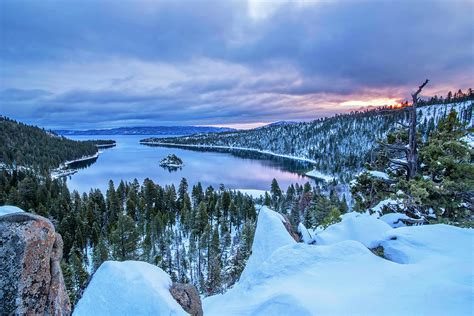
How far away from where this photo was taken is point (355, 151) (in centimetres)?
17138

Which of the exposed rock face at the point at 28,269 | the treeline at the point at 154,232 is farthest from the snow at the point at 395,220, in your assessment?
the treeline at the point at 154,232

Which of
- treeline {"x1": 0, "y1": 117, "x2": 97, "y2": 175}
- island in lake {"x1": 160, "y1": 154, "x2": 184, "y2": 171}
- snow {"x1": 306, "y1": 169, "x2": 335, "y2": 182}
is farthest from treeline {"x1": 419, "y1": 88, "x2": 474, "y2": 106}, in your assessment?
treeline {"x1": 0, "y1": 117, "x2": 97, "y2": 175}

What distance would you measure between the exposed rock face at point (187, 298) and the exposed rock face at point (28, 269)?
2326 mm

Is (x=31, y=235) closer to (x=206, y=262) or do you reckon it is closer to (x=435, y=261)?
(x=435, y=261)

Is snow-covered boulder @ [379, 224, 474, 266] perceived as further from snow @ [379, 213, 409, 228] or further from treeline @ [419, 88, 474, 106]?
treeline @ [419, 88, 474, 106]

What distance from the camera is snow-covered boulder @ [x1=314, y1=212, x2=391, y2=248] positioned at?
7.57 metres

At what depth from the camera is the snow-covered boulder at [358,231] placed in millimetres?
7571

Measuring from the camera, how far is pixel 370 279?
5.27 metres

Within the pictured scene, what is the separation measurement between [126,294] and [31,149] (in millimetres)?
195816

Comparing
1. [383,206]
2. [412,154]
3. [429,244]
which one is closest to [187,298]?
[429,244]

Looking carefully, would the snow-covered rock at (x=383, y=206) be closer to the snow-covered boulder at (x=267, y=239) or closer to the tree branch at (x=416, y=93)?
the tree branch at (x=416, y=93)

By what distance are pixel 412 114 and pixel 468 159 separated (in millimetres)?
2776

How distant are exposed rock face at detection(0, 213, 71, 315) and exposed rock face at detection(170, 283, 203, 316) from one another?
2326 mm

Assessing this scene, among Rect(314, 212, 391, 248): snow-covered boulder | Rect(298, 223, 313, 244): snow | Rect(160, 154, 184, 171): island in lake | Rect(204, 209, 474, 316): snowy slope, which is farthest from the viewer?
Rect(160, 154, 184, 171): island in lake
